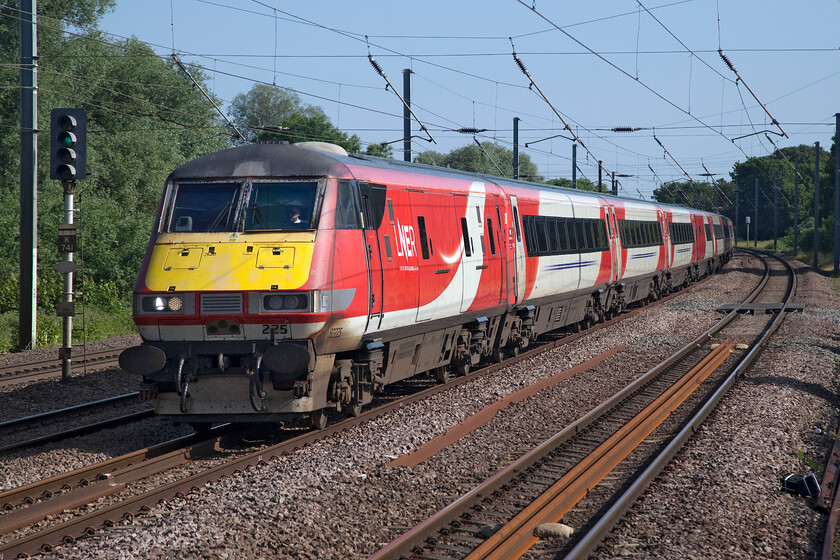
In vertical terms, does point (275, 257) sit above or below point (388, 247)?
below

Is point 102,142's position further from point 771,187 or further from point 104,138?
point 771,187

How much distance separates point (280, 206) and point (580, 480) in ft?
14.4

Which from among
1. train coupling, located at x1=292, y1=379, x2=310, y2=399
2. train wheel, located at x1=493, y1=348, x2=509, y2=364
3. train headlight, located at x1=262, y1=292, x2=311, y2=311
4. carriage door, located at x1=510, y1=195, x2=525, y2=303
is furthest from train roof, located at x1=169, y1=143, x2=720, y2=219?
train wheel, located at x1=493, y1=348, x2=509, y2=364

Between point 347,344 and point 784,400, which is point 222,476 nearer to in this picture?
point 347,344

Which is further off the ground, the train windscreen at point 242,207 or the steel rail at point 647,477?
the train windscreen at point 242,207

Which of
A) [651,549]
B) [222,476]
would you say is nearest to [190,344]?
[222,476]

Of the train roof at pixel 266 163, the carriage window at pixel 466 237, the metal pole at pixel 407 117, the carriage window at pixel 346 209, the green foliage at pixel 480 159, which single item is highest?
the green foliage at pixel 480 159

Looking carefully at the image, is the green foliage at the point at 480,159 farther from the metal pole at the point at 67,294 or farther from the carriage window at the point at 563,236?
the metal pole at the point at 67,294

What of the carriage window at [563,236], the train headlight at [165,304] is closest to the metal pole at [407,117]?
the carriage window at [563,236]

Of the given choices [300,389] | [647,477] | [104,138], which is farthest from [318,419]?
[104,138]

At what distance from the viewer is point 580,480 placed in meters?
8.35

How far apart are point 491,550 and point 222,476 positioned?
10.3 ft

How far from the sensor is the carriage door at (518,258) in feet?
52.6

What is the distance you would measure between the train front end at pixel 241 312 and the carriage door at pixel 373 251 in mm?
751
